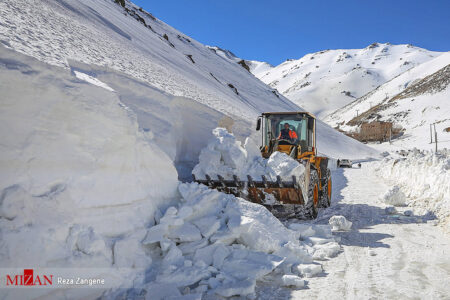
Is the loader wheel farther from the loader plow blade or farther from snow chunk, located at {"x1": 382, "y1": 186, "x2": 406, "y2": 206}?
snow chunk, located at {"x1": 382, "y1": 186, "x2": 406, "y2": 206}

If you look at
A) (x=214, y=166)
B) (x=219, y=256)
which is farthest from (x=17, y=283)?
(x=214, y=166)

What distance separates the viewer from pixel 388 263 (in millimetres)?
4234

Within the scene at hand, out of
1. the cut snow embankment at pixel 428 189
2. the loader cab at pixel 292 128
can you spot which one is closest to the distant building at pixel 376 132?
the cut snow embankment at pixel 428 189

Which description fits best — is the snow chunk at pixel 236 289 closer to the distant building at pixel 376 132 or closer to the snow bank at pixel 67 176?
the snow bank at pixel 67 176

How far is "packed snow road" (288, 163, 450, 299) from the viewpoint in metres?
3.47

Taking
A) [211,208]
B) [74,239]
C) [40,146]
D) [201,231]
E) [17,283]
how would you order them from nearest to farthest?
[17,283], [74,239], [40,146], [201,231], [211,208]

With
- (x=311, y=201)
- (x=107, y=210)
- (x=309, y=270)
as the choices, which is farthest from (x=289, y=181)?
(x=107, y=210)

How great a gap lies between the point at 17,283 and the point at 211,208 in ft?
8.15

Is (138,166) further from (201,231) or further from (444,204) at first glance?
(444,204)

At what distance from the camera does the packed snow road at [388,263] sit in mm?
3469

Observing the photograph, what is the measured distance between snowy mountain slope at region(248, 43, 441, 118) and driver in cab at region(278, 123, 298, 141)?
299 ft

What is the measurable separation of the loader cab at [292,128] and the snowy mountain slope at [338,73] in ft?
298

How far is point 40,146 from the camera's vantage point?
354 cm

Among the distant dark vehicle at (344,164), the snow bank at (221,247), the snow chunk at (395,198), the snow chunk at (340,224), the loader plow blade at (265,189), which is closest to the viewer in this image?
the snow bank at (221,247)
